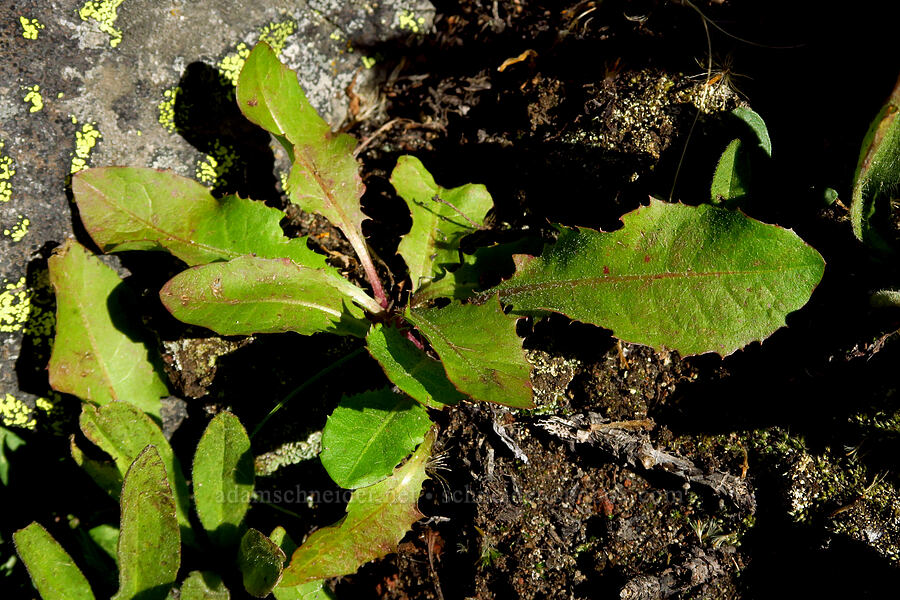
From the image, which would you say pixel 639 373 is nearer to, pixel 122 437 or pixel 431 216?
pixel 431 216

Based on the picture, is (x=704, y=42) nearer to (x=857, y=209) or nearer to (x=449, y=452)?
(x=857, y=209)

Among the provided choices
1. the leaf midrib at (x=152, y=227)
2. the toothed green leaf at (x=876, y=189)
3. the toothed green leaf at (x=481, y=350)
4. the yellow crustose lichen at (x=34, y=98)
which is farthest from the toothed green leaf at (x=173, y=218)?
the toothed green leaf at (x=876, y=189)

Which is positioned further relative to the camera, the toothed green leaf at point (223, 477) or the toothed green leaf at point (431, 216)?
the toothed green leaf at point (431, 216)

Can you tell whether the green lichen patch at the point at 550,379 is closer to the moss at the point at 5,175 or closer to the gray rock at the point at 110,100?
the gray rock at the point at 110,100

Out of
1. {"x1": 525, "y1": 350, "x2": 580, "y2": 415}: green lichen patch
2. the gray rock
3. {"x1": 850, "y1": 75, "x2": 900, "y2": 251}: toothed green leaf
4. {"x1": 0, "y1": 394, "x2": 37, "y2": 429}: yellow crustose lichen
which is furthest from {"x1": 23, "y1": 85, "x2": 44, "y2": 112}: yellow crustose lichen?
{"x1": 850, "y1": 75, "x2": 900, "y2": 251}: toothed green leaf

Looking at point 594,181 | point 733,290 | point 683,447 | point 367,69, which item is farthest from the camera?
point 367,69

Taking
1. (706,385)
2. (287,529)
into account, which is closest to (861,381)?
(706,385)

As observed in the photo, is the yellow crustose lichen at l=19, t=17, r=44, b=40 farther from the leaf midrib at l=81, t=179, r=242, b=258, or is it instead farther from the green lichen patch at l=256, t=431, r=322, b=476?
the green lichen patch at l=256, t=431, r=322, b=476
